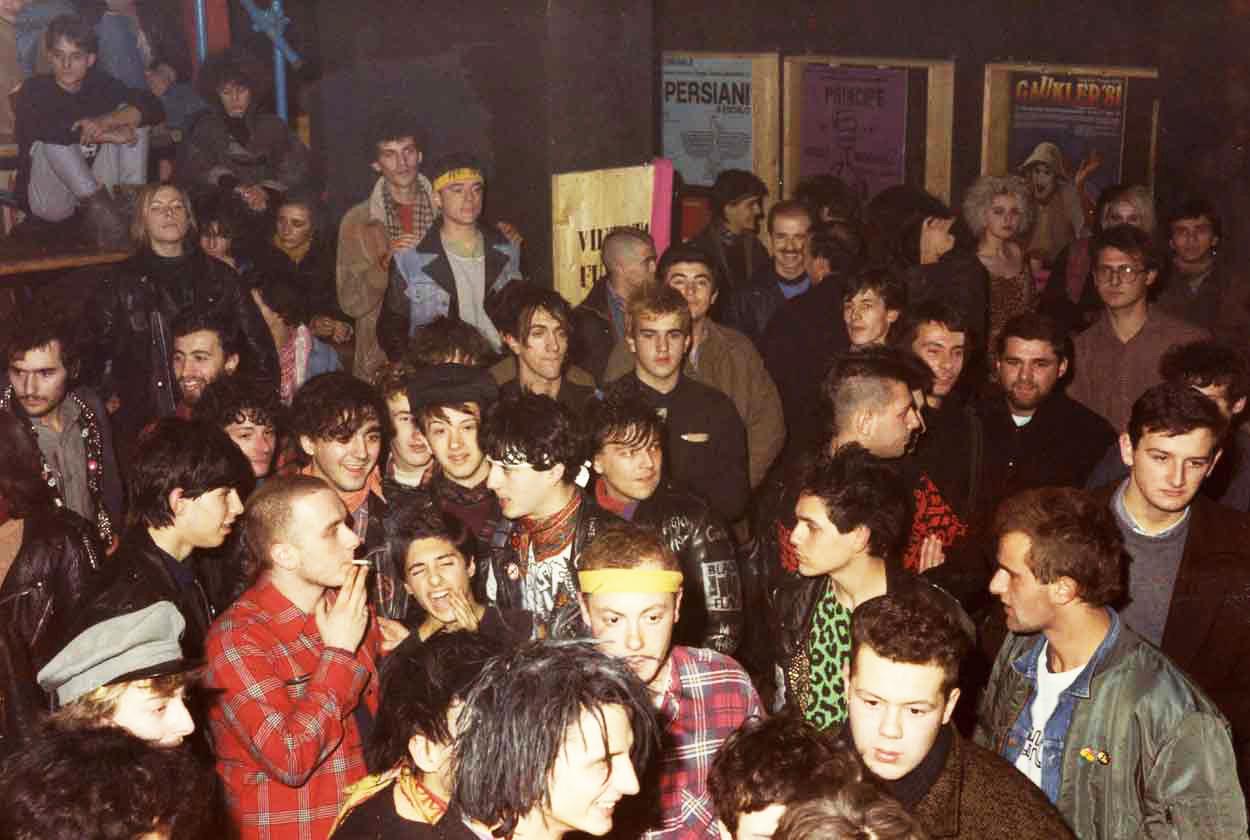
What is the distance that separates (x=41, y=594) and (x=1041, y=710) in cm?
299

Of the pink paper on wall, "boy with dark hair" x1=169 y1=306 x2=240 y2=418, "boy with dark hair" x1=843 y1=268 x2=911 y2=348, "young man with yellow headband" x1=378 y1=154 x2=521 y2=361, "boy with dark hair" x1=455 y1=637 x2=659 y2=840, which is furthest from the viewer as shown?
the pink paper on wall

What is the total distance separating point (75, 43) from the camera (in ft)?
23.7

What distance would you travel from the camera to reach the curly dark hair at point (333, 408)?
482cm

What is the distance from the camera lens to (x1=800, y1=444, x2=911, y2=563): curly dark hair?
3.84m

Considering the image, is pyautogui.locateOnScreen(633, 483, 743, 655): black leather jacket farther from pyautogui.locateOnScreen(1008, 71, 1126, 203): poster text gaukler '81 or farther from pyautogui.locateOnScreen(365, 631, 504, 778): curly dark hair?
pyautogui.locateOnScreen(1008, 71, 1126, 203): poster text gaukler '81

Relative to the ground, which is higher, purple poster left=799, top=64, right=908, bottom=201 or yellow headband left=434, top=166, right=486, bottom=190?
purple poster left=799, top=64, right=908, bottom=201

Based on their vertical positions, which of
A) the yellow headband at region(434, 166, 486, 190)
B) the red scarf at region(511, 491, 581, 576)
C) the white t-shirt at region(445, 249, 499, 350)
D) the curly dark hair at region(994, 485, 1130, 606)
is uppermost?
the yellow headband at region(434, 166, 486, 190)

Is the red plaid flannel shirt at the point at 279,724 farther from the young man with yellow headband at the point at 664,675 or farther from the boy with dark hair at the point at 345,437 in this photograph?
the boy with dark hair at the point at 345,437

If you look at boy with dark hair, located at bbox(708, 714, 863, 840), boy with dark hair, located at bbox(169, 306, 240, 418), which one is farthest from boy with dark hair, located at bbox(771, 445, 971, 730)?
boy with dark hair, located at bbox(169, 306, 240, 418)

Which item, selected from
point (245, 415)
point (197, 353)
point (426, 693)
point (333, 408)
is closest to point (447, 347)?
point (333, 408)

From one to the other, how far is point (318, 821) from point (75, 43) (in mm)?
5222

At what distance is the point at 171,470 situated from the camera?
414 cm

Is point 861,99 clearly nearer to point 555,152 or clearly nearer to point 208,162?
point 555,152

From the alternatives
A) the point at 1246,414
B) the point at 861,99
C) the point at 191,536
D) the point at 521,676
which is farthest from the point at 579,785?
the point at 861,99
